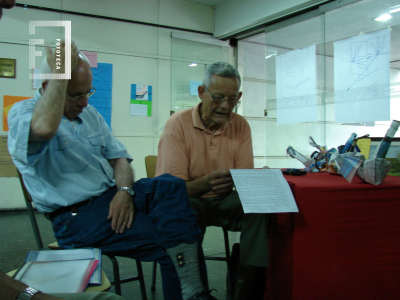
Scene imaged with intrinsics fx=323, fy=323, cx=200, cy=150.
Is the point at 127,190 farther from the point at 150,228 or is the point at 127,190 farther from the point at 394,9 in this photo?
the point at 394,9

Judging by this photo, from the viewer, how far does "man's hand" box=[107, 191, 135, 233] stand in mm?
1107

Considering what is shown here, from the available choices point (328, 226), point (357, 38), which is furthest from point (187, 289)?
point (357, 38)

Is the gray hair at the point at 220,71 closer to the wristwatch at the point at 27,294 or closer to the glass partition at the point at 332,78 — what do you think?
the wristwatch at the point at 27,294

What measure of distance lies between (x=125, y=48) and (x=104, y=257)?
103 inches

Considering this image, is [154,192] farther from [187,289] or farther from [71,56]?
[71,56]

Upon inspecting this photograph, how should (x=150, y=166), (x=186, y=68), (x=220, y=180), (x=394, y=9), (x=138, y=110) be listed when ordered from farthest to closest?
(x=186, y=68), (x=138, y=110), (x=394, y=9), (x=150, y=166), (x=220, y=180)

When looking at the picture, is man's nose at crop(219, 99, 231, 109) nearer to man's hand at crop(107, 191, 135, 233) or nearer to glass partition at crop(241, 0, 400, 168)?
man's hand at crop(107, 191, 135, 233)

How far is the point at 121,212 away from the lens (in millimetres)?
1123

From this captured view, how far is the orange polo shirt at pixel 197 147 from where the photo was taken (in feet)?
4.94

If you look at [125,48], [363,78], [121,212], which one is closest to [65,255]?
[121,212]

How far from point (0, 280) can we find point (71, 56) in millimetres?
761

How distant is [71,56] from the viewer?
3.49 ft

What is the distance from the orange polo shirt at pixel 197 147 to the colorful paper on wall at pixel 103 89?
239 centimetres

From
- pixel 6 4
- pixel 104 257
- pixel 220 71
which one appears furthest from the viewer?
pixel 104 257
